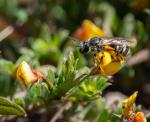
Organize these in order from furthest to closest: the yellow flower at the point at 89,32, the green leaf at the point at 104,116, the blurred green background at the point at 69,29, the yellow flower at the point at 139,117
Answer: the blurred green background at the point at 69,29 < the yellow flower at the point at 89,32 < the green leaf at the point at 104,116 < the yellow flower at the point at 139,117

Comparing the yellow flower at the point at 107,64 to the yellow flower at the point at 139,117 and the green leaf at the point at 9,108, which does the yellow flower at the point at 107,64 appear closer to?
the yellow flower at the point at 139,117

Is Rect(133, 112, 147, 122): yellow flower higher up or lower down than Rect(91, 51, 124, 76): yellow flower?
lower down

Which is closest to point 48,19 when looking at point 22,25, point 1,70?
point 22,25

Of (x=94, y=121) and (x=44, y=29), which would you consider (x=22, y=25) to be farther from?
(x=94, y=121)

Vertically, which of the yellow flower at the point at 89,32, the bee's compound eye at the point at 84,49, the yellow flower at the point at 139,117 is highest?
the bee's compound eye at the point at 84,49

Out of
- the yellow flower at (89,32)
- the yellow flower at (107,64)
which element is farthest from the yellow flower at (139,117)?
the yellow flower at (89,32)

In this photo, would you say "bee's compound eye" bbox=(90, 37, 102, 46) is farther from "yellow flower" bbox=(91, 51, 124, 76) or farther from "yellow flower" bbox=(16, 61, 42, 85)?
"yellow flower" bbox=(16, 61, 42, 85)

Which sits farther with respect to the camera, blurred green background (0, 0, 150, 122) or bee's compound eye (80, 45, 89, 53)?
blurred green background (0, 0, 150, 122)

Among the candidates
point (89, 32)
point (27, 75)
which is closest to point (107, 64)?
point (27, 75)

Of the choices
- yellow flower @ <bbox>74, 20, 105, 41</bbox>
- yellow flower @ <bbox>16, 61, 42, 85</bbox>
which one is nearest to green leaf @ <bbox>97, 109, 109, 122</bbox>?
yellow flower @ <bbox>16, 61, 42, 85</bbox>
